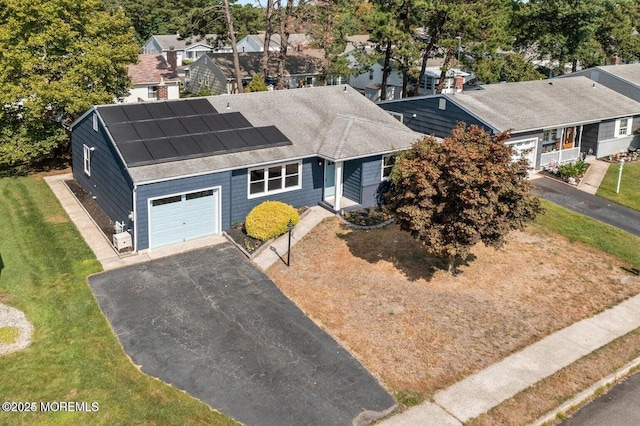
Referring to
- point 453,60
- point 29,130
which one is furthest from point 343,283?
point 453,60

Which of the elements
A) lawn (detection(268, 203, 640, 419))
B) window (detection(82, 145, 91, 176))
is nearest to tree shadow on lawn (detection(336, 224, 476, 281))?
lawn (detection(268, 203, 640, 419))

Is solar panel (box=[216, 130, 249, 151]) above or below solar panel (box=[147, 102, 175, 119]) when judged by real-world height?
below

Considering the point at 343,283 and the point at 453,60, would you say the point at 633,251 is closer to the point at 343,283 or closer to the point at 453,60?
the point at 343,283

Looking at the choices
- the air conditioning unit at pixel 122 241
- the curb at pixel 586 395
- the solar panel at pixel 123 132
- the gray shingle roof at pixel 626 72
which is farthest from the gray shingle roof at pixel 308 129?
the gray shingle roof at pixel 626 72

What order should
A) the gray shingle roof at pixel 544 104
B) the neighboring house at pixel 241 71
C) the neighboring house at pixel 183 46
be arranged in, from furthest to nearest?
1. the neighboring house at pixel 183 46
2. the neighboring house at pixel 241 71
3. the gray shingle roof at pixel 544 104

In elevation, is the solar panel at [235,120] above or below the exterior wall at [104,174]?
above

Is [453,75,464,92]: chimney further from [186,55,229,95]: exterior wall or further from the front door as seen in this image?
[186,55,229,95]: exterior wall

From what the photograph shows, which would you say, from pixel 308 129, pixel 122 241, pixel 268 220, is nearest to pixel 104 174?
pixel 122 241

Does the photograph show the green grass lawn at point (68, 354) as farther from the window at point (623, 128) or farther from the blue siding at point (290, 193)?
the window at point (623, 128)
